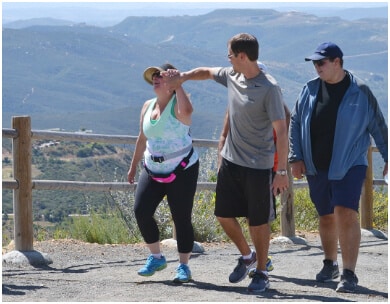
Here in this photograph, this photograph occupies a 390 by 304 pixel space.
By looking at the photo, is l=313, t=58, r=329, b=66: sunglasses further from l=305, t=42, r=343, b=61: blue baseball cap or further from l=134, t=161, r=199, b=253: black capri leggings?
l=134, t=161, r=199, b=253: black capri leggings

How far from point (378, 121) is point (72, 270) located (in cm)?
283

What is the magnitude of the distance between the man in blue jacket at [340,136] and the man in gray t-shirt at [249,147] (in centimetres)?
32

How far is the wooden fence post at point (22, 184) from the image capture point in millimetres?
9180

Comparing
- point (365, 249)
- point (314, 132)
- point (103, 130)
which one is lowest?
point (103, 130)

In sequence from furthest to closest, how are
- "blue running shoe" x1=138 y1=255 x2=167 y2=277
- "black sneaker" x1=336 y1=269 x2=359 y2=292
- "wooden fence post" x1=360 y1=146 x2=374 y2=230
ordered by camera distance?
"wooden fence post" x1=360 y1=146 x2=374 y2=230 < "blue running shoe" x1=138 y1=255 x2=167 y2=277 < "black sneaker" x1=336 y1=269 x2=359 y2=292

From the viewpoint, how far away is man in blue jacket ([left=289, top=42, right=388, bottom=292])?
24.1 feet

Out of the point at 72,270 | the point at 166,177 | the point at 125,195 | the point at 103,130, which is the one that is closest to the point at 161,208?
the point at 125,195

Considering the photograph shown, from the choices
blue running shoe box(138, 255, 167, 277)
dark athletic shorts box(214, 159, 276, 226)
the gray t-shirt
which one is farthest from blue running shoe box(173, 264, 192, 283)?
the gray t-shirt

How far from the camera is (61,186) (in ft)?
32.1

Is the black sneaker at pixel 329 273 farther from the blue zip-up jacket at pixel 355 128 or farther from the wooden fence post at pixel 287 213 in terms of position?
the wooden fence post at pixel 287 213

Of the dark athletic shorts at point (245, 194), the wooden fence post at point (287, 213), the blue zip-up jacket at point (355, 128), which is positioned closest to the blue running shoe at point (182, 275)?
the dark athletic shorts at point (245, 194)

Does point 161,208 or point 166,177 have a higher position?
point 166,177

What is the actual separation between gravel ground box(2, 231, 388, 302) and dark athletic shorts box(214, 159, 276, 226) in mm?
515

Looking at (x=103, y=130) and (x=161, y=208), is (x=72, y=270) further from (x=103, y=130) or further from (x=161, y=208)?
(x=103, y=130)
